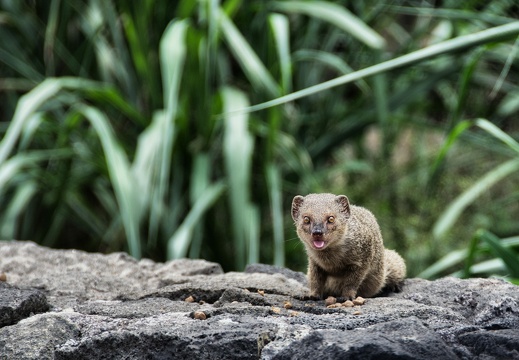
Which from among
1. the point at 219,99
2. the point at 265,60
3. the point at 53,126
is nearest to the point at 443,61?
the point at 265,60

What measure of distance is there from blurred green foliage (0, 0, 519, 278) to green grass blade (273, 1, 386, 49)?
0.04 ft

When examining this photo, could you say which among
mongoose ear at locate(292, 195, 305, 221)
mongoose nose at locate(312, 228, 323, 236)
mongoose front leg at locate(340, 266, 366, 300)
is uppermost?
mongoose ear at locate(292, 195, 305, 221)

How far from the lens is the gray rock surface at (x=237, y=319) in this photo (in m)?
1.99

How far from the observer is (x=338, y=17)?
4.38m

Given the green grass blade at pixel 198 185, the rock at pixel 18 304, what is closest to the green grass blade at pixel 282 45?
the green grass blade at pixel 198 185

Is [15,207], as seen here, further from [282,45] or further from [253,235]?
[282,45]

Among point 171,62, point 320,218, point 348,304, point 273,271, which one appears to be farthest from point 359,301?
point 171,62

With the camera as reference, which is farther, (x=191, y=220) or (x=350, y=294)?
(x=191, y=220)

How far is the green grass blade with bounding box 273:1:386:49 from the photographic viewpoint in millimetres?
4207

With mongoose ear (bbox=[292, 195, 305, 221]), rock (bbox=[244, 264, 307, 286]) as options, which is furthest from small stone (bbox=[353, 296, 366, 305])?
rock (bbox=[244, 264, 307, 286])

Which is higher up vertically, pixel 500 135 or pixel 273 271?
pixel 500 135

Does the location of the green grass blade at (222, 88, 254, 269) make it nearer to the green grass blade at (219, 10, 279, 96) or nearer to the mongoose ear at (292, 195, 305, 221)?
the green grass blade at (219, 10, 279, 96)

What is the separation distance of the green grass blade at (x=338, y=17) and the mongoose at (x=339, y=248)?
165 cm

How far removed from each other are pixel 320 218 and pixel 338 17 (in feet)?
6.73
